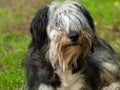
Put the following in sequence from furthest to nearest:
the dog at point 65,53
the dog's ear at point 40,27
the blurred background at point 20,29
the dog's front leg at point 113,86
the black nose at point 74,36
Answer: the blurred background at point 20,29 → the dog's front leg at point 113,86 → the dog's ear at point 40,27 → the dog at point 65,53 → the black nose at point 74,36

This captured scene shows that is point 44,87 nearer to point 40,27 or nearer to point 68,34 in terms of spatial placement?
point 40,27

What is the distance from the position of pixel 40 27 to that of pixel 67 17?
402mm

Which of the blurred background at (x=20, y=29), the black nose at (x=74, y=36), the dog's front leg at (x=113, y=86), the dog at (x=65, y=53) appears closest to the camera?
the black nose at (x=74, y=36)

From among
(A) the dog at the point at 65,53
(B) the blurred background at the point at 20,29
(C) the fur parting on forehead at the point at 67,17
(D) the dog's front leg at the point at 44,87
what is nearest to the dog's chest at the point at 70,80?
(A) the dog at the point at 65,53

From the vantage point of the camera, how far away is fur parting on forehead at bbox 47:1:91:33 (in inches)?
323

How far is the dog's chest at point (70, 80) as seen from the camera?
28.2 ft

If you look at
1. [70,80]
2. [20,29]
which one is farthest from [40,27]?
[20,29]

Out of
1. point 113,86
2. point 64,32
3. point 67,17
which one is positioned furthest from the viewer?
point 113,86

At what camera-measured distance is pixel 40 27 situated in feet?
28.0

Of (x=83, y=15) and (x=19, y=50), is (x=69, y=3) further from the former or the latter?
(x=19, y=50)

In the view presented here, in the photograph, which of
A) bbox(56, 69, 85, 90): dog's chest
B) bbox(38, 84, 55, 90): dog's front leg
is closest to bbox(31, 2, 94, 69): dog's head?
bbox(56, 69, 85, 90): dog's chest

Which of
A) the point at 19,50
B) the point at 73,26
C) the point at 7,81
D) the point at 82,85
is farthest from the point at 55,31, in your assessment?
the point at 19,50

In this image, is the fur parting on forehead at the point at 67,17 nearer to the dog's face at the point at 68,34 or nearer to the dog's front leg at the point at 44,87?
the dog's face at the point at 68,34

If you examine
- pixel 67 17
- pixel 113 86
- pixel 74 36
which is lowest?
pixel 113 86
